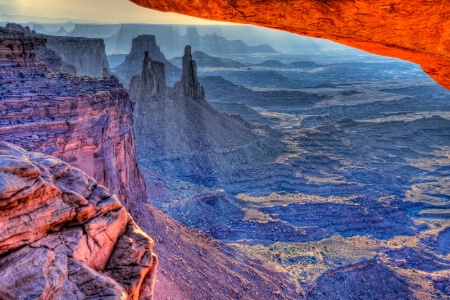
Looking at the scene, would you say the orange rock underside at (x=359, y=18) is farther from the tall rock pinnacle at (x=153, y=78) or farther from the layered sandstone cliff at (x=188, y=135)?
the tall rock pinnacle at (x=153, y=78)

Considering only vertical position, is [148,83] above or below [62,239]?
below

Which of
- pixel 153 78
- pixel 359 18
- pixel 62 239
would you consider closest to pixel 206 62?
pixel 153 78

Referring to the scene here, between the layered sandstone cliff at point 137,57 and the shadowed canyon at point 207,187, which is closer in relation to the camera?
the shadowed canyon at point 207,187

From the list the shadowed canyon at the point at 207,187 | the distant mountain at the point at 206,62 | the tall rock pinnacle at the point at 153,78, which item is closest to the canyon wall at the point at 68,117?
the shadowed canyon at the point at 207,187

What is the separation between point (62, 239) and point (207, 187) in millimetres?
34738

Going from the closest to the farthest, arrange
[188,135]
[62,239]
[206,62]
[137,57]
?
[62,239]
[188,135]
[137,57]
[206,62]

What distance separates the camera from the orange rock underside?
621 cm

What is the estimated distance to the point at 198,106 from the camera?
176 ft

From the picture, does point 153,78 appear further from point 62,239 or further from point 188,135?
point 62,239

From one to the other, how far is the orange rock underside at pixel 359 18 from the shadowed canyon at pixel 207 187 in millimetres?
34

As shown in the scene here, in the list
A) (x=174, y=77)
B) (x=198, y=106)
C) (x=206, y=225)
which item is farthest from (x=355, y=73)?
(x=206, y=225)

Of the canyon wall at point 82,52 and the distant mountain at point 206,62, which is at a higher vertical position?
the canyon wall at point 82,52

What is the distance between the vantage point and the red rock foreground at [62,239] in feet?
16.2

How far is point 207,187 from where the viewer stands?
40188mm
